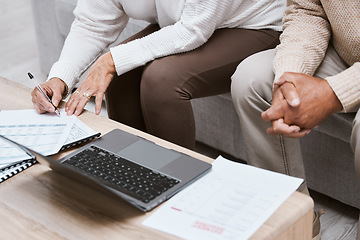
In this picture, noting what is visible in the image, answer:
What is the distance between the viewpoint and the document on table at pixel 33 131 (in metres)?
1.20

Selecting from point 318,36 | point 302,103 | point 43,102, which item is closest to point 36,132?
point 43,102

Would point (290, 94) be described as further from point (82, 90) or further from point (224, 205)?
point (82, 90)

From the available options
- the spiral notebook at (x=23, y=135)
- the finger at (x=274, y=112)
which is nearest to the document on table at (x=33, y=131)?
the spiral notebook at (x=23, y=135)

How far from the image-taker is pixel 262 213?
95 cm

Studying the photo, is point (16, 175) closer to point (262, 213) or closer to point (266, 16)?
point (262, 213)

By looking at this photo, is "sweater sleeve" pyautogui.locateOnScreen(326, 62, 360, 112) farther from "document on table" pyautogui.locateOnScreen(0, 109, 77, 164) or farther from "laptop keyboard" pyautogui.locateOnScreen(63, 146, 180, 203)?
"document on table" pyautogui.locateOnScreen(0, 109, 77, 164)

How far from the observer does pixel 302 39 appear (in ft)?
4.64

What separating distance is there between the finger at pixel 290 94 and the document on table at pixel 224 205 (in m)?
0.21

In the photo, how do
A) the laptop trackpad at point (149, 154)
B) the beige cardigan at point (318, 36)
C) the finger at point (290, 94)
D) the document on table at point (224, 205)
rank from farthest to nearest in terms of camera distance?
the beige cardigan at point (318, 36), the finger at point (290, 94), the laptop trackpad at point (149, 154), the document on table at point (224, 205)

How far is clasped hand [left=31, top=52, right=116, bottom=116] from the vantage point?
54.8 inches

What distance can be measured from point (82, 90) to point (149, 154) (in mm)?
423

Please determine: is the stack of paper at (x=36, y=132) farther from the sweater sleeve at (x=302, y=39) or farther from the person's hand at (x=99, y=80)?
the sweater sleeve at (x=302, y=39)

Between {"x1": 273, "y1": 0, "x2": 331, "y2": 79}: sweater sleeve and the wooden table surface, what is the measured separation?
1.21 ft

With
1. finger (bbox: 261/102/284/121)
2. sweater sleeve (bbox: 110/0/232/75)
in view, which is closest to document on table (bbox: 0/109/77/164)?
sweater sleeve (bbox: 110/0/232/75)
